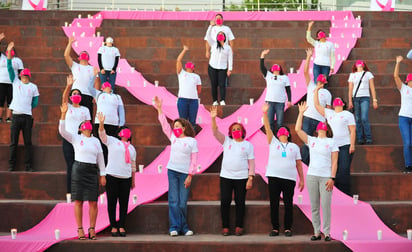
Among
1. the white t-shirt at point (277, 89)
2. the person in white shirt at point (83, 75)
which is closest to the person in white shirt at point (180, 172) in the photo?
the white t-shirt at point (277, 89)

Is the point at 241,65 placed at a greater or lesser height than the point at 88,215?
greater

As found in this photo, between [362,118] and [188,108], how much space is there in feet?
9.62

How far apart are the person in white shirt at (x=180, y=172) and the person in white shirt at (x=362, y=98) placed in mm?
3634

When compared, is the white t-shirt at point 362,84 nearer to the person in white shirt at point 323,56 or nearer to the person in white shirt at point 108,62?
the person in white shirt at point 323,56

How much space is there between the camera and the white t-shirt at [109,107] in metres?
A: 12.9

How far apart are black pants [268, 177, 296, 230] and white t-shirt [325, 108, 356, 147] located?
125 centimetres

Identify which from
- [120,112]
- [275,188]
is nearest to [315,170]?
[275,188]

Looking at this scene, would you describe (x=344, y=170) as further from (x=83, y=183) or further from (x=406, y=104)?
(x=83, y=183)

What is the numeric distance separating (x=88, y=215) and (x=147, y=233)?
0.89 meters

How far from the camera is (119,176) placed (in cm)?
1147

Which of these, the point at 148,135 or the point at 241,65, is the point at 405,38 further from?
the point at 148,135

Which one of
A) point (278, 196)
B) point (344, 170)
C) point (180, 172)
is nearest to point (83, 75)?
point (180, 172)

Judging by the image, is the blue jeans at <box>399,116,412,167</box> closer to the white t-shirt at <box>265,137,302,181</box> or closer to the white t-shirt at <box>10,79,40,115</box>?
the white t-shirt at <box>265,137,302,181</box>

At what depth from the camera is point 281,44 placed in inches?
749
